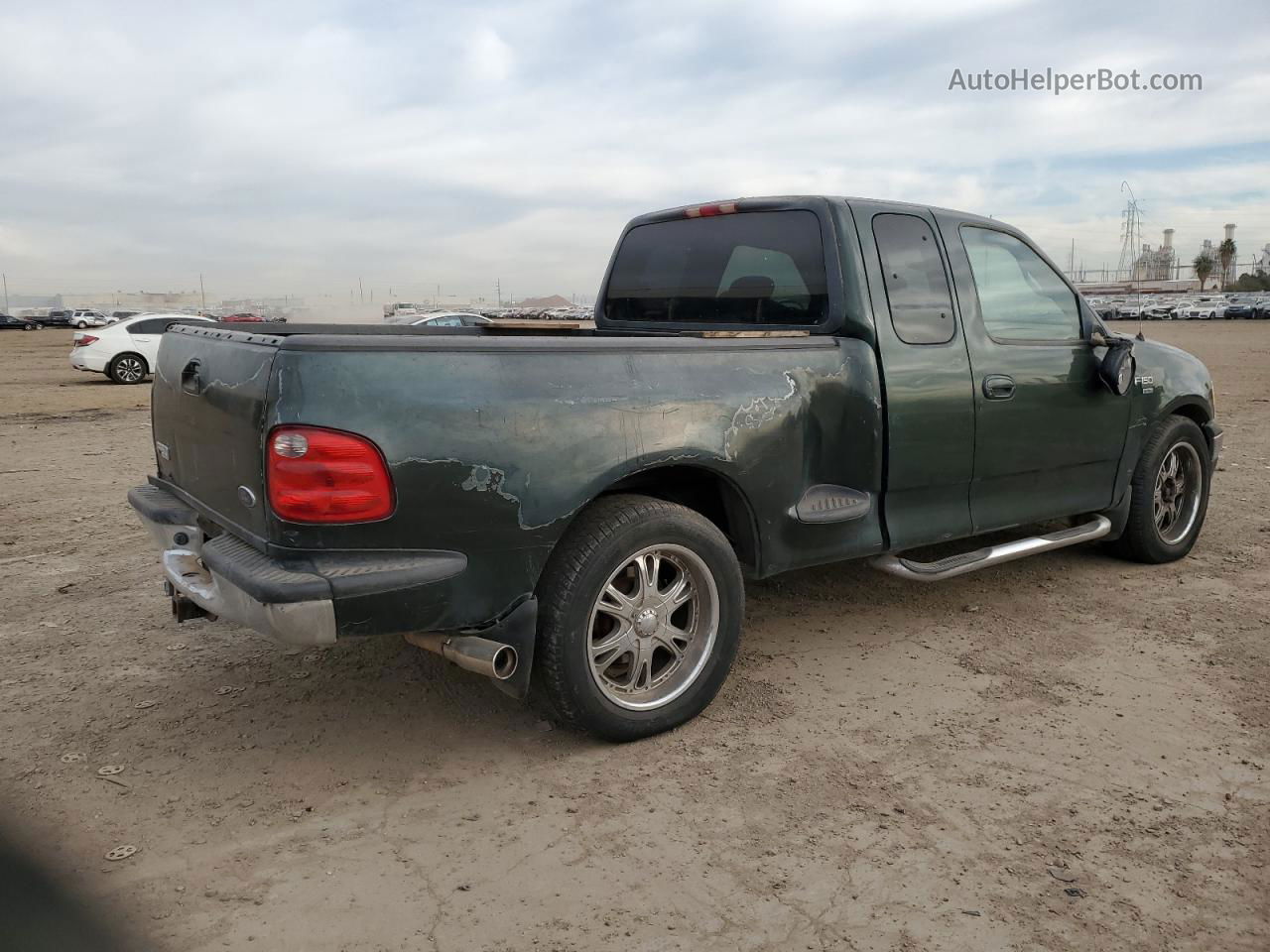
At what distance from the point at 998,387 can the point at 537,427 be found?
235 centimetres

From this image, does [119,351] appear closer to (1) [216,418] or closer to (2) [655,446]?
(1) [216,418]

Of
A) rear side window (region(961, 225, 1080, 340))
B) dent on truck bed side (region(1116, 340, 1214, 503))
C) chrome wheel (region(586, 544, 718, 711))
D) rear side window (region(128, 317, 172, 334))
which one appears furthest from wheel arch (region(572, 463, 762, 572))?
rear side window (region(128, 317, 172, 334))

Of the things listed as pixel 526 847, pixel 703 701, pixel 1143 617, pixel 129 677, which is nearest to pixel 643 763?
pixel 703 701

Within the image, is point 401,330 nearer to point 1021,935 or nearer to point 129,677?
point 129,677

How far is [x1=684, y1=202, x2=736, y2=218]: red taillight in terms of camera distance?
458 cm

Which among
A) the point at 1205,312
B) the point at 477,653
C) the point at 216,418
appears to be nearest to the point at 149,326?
the point at 216,418

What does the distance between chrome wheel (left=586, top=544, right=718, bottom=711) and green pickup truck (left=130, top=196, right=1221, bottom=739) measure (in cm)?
1

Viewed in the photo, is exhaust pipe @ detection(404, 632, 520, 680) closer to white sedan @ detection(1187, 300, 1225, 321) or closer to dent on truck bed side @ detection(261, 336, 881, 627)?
dent on truck bed side @ detection(261, 336, 881, 627)

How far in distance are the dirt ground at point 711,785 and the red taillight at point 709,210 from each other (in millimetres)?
1893

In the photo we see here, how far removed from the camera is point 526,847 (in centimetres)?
285

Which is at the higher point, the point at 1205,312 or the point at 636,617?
the point at 1205,312

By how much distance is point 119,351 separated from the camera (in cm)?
1872

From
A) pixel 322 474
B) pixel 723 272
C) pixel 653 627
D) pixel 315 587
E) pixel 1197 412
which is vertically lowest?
pixel 653 627

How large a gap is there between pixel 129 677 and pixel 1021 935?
3.38 m
